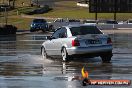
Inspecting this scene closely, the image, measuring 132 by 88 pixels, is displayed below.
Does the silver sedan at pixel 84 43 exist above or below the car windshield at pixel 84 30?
below

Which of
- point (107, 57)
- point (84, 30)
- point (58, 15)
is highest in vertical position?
point (84, 30)

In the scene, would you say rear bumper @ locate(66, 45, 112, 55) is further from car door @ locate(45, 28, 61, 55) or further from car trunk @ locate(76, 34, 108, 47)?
car door @ locate(45, 28, 61, 55)

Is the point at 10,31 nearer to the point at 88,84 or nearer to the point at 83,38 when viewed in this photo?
the point at 83,38

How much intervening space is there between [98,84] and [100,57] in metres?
9.65

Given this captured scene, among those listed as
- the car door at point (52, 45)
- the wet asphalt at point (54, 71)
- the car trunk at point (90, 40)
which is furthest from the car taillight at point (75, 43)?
the car door at point (52, 45)

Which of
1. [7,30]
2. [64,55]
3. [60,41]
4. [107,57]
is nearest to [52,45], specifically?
[60,41]

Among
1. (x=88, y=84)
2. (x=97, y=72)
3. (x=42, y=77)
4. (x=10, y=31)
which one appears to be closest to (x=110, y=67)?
(x=97, y=72)

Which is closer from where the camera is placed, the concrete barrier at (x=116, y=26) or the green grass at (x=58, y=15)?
the concrete barrier at (x=116, y=26)

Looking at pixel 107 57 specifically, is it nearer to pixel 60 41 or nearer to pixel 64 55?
pixel 64 55

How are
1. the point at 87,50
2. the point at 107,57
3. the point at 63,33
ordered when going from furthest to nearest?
the point at 63,33 → the point at 107,57 → the point at 87,50

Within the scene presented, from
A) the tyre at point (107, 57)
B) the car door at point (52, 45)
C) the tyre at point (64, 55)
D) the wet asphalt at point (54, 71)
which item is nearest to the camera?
the wet asphalt at point (54, 71)

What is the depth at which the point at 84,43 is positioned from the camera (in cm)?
2012

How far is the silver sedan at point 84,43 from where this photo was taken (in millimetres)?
20141

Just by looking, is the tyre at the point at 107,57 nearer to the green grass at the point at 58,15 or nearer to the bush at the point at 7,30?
the bush at the point at 7,30
